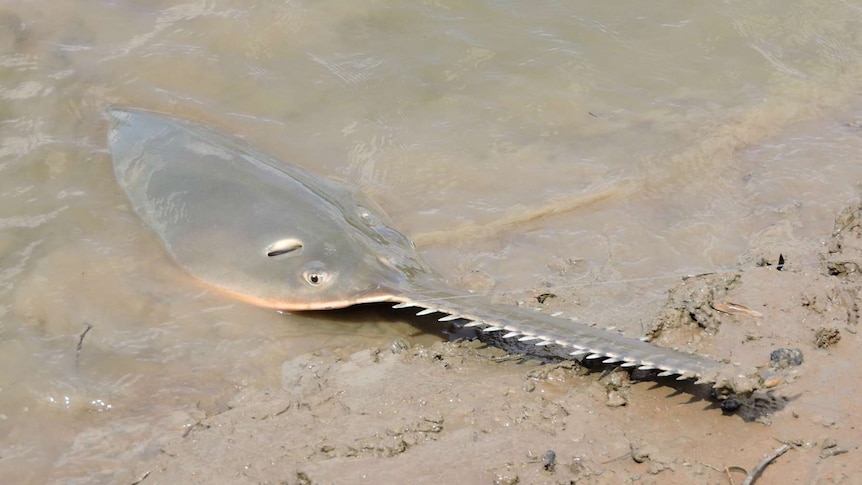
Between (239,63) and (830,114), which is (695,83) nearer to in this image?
(830,114)

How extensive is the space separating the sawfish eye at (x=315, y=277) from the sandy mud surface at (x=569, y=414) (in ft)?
1.47

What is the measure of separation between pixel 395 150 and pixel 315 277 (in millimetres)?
2002

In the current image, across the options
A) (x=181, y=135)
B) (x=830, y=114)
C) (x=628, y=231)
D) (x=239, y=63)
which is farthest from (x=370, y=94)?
(x=830, y=114)

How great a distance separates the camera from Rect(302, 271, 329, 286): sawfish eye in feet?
15.7

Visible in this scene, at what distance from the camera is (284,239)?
496cm

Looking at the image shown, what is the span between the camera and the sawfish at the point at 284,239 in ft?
14.7

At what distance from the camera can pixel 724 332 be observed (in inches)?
168

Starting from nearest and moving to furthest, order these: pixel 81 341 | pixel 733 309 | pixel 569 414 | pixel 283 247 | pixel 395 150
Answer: pixel 569 414
pixel 733 309
pixel 81 341
pixel 283 247
pixel 395 150

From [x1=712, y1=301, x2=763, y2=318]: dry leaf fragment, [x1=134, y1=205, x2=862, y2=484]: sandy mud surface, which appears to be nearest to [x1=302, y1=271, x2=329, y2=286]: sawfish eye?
[x1=134, y1=205, x2=862, y2=484]: sandy mud surface

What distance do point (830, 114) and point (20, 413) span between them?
646cm

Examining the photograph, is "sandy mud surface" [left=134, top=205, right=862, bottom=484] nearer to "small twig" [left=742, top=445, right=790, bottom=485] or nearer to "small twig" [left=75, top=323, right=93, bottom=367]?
"small twig" [left=742, top=445, right=790, bottom=485]

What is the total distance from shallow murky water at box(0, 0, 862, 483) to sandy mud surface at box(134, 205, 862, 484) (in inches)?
12.8

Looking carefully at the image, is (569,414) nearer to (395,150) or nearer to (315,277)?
(315,277)

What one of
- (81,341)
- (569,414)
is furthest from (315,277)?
(569,414)
